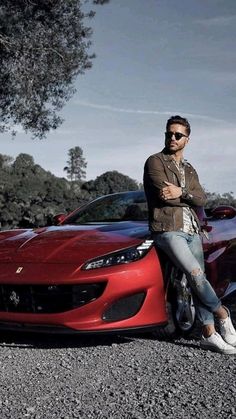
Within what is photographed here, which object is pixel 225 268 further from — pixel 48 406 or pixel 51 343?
pixel 48 406

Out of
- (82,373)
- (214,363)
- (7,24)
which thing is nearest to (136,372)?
(82,373)

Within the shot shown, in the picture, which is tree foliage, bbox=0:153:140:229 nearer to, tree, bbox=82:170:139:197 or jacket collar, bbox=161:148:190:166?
tree, bbox=82:170:139:197

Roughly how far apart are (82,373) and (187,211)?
4.73ft

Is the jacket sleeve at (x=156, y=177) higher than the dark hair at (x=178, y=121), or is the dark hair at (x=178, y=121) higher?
the dark hair at (x=178, y=121)

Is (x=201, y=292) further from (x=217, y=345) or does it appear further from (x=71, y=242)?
(x=71, y=242)

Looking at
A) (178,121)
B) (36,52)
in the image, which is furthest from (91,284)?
(36,52)

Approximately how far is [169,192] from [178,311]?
1.09m

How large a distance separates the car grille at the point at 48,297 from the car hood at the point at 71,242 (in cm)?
22

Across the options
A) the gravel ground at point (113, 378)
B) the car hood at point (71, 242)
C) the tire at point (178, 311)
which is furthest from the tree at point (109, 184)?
the gravel ground at point (113, 378)

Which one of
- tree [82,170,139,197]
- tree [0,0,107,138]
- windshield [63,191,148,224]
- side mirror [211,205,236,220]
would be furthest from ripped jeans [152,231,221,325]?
tree [82,170,139,197]

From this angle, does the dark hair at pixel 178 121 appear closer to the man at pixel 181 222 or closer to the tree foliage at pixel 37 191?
the man at pixel 181 222

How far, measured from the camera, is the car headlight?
3.93 metres

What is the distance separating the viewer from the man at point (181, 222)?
3879 millimetres

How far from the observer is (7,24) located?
635 inches
